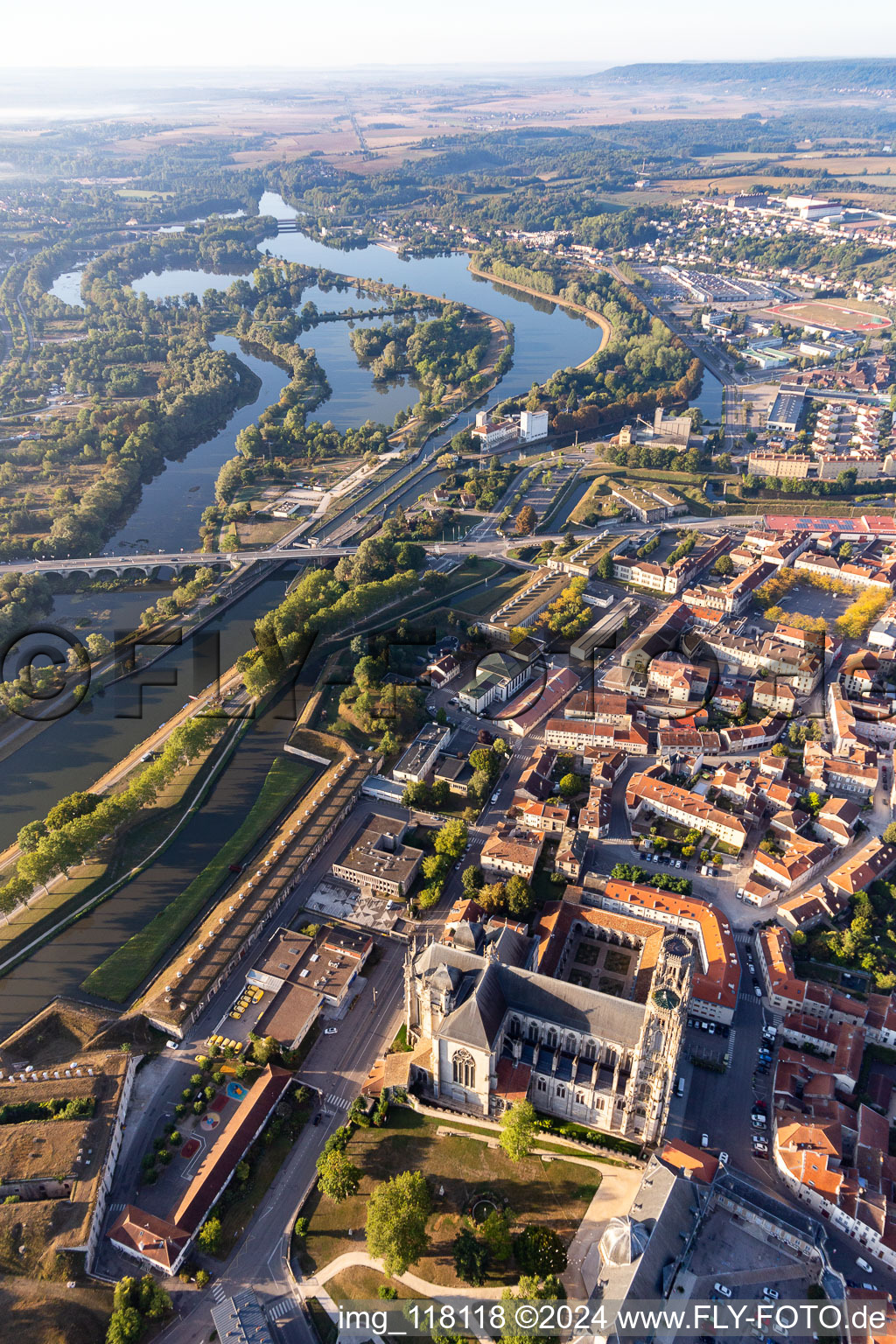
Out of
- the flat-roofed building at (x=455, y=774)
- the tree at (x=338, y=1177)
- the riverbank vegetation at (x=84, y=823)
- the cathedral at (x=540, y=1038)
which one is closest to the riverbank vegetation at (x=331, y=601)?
the riverbank vegetation at (x=84, y=823)

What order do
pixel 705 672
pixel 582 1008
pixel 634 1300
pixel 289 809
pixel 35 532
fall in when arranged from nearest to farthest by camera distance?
pixel 634 1300, pixel 582 1008, pixel 289 809, pixel 705 672, pixel 35 532

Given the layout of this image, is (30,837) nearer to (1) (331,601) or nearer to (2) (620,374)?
(1) (331,601)

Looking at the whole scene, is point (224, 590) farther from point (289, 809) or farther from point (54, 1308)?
point (54, 1308)

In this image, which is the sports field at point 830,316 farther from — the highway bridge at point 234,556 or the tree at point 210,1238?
the tree at point 210,1238

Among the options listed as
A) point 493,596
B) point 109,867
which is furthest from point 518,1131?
point 493,596

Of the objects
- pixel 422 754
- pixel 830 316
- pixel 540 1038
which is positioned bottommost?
pixel 540 1038

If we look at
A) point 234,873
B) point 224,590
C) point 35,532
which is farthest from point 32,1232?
point 35,532
